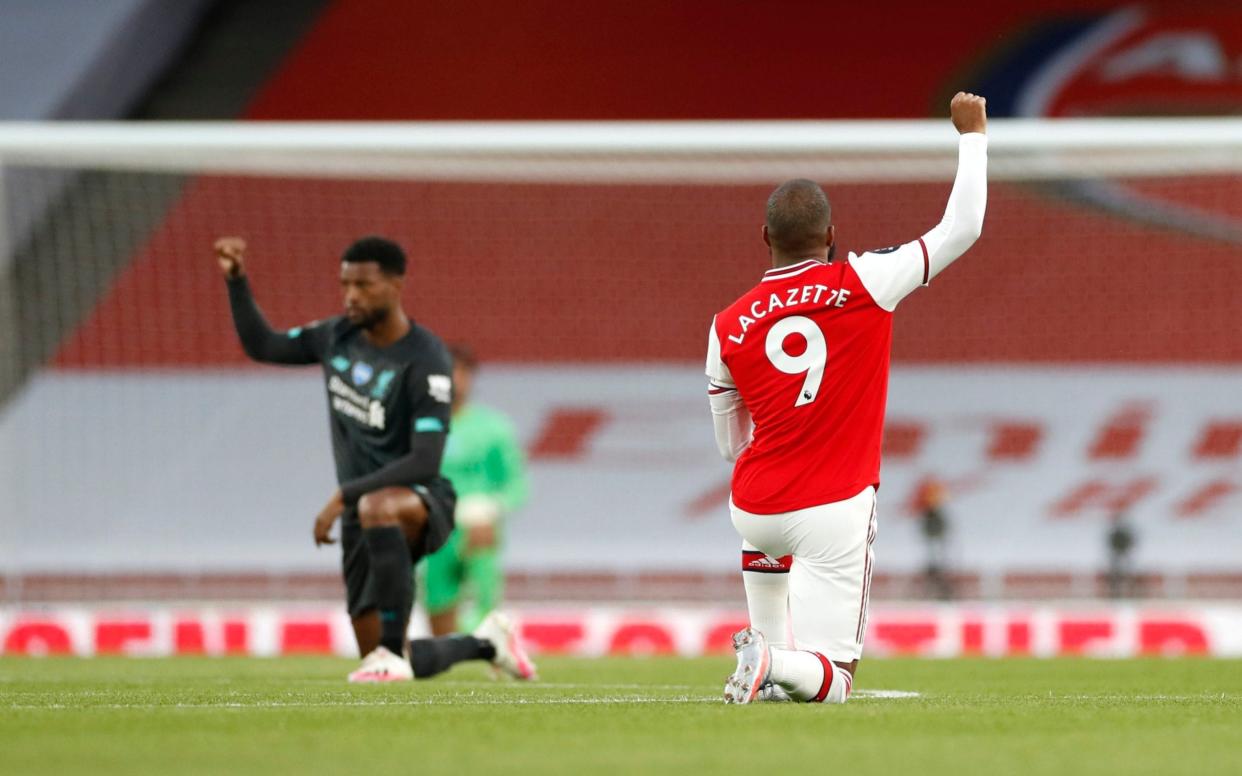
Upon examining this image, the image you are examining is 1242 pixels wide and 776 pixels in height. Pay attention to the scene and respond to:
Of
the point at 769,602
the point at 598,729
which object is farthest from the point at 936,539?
the point at 598,729

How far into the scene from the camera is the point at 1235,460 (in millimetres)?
20406

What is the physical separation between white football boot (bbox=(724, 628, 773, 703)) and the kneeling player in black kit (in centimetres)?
207

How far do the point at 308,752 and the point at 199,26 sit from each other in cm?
1876

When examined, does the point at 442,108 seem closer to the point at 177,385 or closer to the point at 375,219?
the point at 375,219

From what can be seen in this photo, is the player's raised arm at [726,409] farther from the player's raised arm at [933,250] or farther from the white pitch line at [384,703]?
the white pitch line at [384,703]

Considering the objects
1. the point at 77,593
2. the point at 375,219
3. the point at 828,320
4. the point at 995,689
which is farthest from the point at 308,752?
the point at 375,219

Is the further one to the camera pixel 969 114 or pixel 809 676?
pixel 969 114

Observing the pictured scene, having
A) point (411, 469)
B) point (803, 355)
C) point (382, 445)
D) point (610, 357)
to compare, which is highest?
point (610, 357)

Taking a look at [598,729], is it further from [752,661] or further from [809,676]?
[809,676]

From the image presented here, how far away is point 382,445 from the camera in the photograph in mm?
6922

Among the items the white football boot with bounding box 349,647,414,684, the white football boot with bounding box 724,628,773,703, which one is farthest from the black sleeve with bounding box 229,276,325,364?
the white football boot with bounding box 724,628,773,703

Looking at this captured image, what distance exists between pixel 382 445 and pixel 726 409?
1.95 meters

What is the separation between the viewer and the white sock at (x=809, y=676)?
495cm

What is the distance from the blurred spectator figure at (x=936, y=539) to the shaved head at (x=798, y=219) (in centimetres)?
1261
